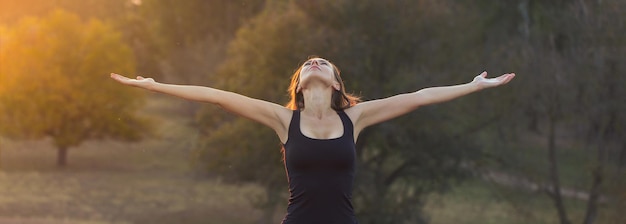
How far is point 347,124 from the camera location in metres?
4.29

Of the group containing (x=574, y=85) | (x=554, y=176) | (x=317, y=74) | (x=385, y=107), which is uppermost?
(x=574, y=85)

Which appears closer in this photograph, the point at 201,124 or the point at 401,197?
the point at 401,197

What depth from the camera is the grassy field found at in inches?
758

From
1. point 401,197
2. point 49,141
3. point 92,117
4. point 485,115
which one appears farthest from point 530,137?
point 49,141

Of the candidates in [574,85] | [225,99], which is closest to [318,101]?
[225,99]

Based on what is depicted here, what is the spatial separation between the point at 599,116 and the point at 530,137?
1.97 meters

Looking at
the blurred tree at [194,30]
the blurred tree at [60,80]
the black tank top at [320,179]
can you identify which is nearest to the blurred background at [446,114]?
the blurred tree at [194,30]

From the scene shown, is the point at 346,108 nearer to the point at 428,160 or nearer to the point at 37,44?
the point at 428,160

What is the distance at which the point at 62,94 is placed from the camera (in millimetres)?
31547

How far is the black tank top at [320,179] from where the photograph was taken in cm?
405

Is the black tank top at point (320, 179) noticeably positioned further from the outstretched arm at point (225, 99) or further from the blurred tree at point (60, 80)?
the blurred tree at point (60, 80)

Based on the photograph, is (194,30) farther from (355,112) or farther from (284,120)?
(284,120)

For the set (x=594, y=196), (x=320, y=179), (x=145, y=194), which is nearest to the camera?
(x=320, y=179)

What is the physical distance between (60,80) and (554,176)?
60.3 feet
